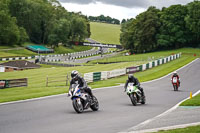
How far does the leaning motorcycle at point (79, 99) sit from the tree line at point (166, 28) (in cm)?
9009

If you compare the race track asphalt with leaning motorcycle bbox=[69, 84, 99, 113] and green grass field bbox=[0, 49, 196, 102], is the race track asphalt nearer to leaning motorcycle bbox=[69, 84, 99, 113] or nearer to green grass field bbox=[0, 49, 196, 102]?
leaning motorcycle bbox=[69, 84, 99, 113]

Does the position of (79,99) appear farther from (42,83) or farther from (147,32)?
(147,32)

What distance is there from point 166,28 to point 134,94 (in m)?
90.1

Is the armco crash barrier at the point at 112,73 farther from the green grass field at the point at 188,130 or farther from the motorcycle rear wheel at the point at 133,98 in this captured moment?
the green grass field at the point at 188,130

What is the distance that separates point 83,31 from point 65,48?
15417 millimetres

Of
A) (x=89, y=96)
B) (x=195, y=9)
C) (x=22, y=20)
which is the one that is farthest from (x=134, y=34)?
(x=89, y=96)

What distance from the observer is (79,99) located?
47.9 ft

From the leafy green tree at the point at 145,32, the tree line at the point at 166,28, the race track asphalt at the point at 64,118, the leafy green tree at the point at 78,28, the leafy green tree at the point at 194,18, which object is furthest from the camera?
the leafy green tree at the point at 78,28

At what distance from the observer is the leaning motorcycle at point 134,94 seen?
58.7 feet

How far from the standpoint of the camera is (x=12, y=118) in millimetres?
13391

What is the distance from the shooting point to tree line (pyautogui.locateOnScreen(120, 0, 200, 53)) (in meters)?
104

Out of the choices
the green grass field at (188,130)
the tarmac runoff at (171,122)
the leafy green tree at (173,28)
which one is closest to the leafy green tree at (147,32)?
the leafy green tree at (173,28)

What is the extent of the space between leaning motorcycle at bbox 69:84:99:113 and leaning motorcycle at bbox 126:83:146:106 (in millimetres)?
2887

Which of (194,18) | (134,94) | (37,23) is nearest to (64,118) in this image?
(134,94)
